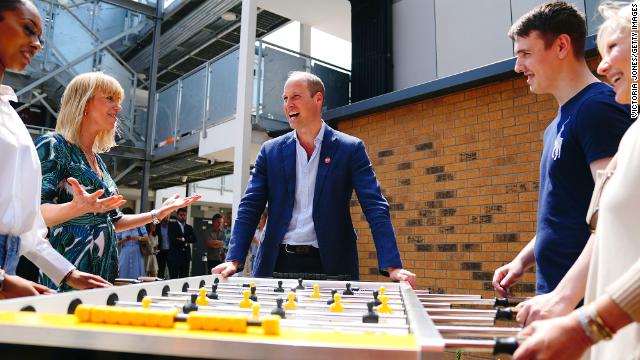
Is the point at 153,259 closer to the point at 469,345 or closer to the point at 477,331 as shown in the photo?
the point at 477,331

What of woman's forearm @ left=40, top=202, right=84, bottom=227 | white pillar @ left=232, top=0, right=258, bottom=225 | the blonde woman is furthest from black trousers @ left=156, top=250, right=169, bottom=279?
woman's forearm @ left=40, top=202, right=84, bottom=227

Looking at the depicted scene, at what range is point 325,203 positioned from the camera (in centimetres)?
269

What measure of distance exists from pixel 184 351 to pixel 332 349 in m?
0.27

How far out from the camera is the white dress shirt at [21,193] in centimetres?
156

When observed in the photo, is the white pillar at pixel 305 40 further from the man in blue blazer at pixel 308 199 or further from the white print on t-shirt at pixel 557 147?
the white print on t-shirt at pixel 557 147

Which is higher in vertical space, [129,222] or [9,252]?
[129,222]

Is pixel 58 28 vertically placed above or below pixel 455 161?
above

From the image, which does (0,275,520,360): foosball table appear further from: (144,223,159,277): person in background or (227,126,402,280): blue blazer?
(144,223,159,277): person in background

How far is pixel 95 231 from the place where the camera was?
7.91 ft

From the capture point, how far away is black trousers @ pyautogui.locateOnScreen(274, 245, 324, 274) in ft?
8.69

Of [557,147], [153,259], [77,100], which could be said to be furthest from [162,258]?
[557,147]

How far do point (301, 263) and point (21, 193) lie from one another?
4.82ft

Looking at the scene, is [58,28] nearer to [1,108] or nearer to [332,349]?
[1,108]

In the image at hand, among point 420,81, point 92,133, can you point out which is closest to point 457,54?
point 420,81
